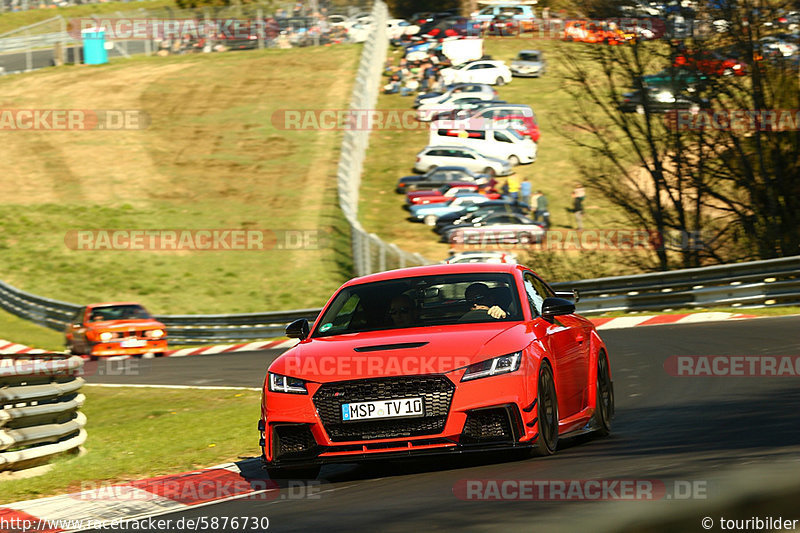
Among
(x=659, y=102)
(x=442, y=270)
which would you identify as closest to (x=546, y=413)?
(x=442, y=270)

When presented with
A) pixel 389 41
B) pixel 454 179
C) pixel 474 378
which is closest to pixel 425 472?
pixel 474 378

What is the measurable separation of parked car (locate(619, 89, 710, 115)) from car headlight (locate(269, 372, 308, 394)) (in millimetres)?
20531

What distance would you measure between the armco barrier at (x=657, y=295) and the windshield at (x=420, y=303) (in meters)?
12.4

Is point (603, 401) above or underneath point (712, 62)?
underneath

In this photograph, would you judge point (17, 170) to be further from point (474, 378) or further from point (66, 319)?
point (474, 378)

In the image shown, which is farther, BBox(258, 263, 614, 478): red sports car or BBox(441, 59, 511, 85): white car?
BBox(441, 59, 511, 85): white car

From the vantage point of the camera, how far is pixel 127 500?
8.12 metres

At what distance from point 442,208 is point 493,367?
109 feet

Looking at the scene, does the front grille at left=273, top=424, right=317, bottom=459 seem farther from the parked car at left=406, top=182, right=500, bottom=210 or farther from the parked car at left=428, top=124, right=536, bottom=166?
the parked car at left=428, top=124, right=536, bottom=166

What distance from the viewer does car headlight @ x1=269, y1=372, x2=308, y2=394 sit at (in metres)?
7.67

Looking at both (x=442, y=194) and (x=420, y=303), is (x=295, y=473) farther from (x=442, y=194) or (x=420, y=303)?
(x=442, y=194)

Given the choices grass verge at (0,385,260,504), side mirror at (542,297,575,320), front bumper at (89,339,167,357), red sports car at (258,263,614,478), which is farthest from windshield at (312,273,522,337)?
front bumper at (89,339,167,357)

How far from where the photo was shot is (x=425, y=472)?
310 inches

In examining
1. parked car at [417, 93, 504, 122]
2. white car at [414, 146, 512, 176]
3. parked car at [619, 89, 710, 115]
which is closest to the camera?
parked car at [619, 89, 710, 115]
